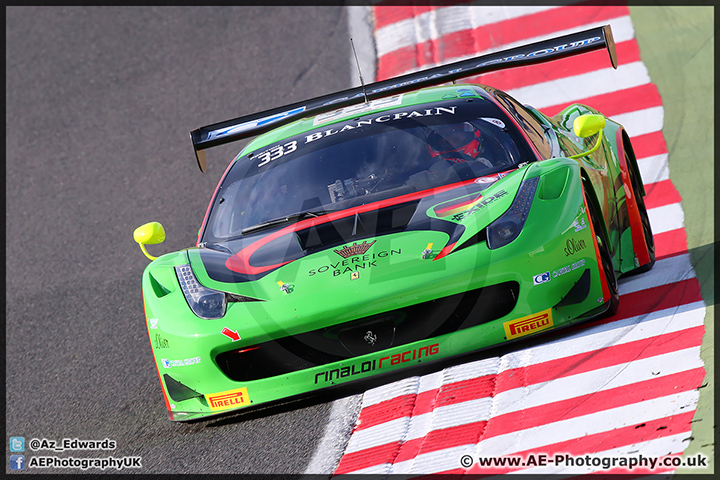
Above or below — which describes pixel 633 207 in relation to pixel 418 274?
below

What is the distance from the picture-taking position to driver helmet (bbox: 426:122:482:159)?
517cm

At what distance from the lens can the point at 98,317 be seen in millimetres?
7184

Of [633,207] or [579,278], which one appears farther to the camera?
[633,207]

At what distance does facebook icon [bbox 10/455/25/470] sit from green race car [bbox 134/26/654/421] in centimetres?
90

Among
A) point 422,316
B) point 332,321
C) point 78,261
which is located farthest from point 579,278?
point 78,261

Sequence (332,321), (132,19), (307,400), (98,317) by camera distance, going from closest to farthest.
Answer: (332,321) → (307,400) → (98,317) → (132,19)

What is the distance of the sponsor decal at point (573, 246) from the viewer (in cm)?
431

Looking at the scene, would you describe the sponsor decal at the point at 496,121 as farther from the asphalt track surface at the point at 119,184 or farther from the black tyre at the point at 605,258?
the asphalt track surface at the point at 119,184

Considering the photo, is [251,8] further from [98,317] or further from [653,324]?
[653,324]

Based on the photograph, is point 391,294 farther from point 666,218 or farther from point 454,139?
point 666,218

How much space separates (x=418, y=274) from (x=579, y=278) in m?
0.76

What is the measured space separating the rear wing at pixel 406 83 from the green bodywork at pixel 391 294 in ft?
3.88

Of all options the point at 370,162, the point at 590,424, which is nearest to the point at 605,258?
the point at 590,424

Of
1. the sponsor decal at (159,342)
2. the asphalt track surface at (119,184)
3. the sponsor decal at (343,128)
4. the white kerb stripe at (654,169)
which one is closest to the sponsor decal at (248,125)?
the sponsor decal at (343,128)
